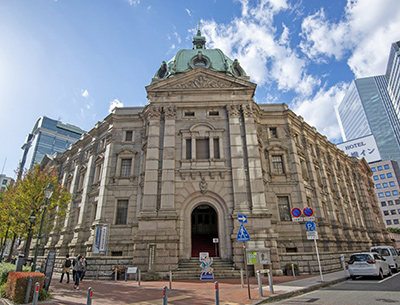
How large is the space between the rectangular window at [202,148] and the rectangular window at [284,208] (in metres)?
9.47

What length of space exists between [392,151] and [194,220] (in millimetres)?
137842

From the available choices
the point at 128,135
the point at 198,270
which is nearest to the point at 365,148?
the point at 128,135

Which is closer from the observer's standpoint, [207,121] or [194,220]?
[207,121]

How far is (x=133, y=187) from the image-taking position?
83.1 feet

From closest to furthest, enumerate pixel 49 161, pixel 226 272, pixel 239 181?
pixel 226 272 < pixel 239 181 < pixel 49 161

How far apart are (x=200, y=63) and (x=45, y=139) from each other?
88.9 meters

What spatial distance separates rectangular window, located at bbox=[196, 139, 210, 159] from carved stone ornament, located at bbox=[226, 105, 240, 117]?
3.52 m

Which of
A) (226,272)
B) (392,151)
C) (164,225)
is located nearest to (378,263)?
(226,272)

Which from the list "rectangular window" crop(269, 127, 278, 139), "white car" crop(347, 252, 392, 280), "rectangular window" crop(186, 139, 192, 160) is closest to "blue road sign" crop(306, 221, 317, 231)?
"white car" crop(347, 252, 392, 280)

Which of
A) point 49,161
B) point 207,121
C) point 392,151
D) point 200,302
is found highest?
point 392,151

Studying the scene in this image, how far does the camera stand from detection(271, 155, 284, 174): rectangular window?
26.8 m

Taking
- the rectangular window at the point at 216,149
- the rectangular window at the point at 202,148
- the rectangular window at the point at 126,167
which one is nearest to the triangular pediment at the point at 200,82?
the rectangular window at the point at 202,148

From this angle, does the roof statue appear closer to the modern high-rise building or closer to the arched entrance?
the arched entrance

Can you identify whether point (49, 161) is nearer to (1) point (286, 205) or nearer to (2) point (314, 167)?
(1) point (286, 205)
